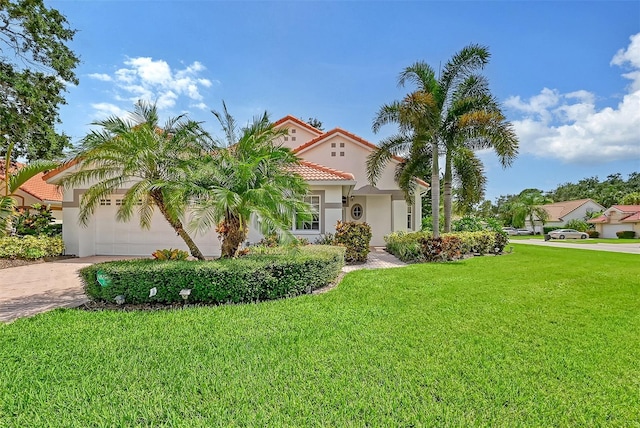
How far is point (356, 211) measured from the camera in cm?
2178

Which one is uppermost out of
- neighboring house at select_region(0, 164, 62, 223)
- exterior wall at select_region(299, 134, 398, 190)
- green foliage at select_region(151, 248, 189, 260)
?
exterior wall at select_region(299, 134, 398, 190)

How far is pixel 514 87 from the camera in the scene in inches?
689

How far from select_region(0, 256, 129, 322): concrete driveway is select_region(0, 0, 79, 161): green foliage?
9.32 m

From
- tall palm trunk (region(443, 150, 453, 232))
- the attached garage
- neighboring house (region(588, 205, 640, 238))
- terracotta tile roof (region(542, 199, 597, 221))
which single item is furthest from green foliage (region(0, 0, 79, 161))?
terracotta tile roof (region(542, 199, 597, 221))

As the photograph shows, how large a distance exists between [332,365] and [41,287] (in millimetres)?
10067

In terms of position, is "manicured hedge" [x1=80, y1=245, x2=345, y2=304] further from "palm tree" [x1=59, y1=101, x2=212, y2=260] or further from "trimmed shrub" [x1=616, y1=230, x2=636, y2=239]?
"trimmed shrub" [x1=616, y1=230, x2=636, y2=239]

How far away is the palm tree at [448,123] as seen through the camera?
15508 mm

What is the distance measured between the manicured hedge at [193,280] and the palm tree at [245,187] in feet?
3.20

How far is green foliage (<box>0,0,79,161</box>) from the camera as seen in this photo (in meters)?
17.1

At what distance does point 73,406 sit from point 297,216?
6.63 m

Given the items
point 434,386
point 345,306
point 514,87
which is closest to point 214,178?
point 345,306

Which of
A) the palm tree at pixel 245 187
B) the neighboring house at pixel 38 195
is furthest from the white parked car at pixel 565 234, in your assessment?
the neighboring house at pixel 38 195

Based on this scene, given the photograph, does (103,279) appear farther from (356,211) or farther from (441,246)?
(356,211)

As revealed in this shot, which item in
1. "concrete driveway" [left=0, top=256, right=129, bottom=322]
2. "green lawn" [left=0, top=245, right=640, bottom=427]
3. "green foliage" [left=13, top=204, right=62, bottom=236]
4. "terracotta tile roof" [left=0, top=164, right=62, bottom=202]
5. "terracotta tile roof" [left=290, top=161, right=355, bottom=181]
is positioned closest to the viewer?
"green lawn" [left=0, top=245, right=640, bottom=427]
